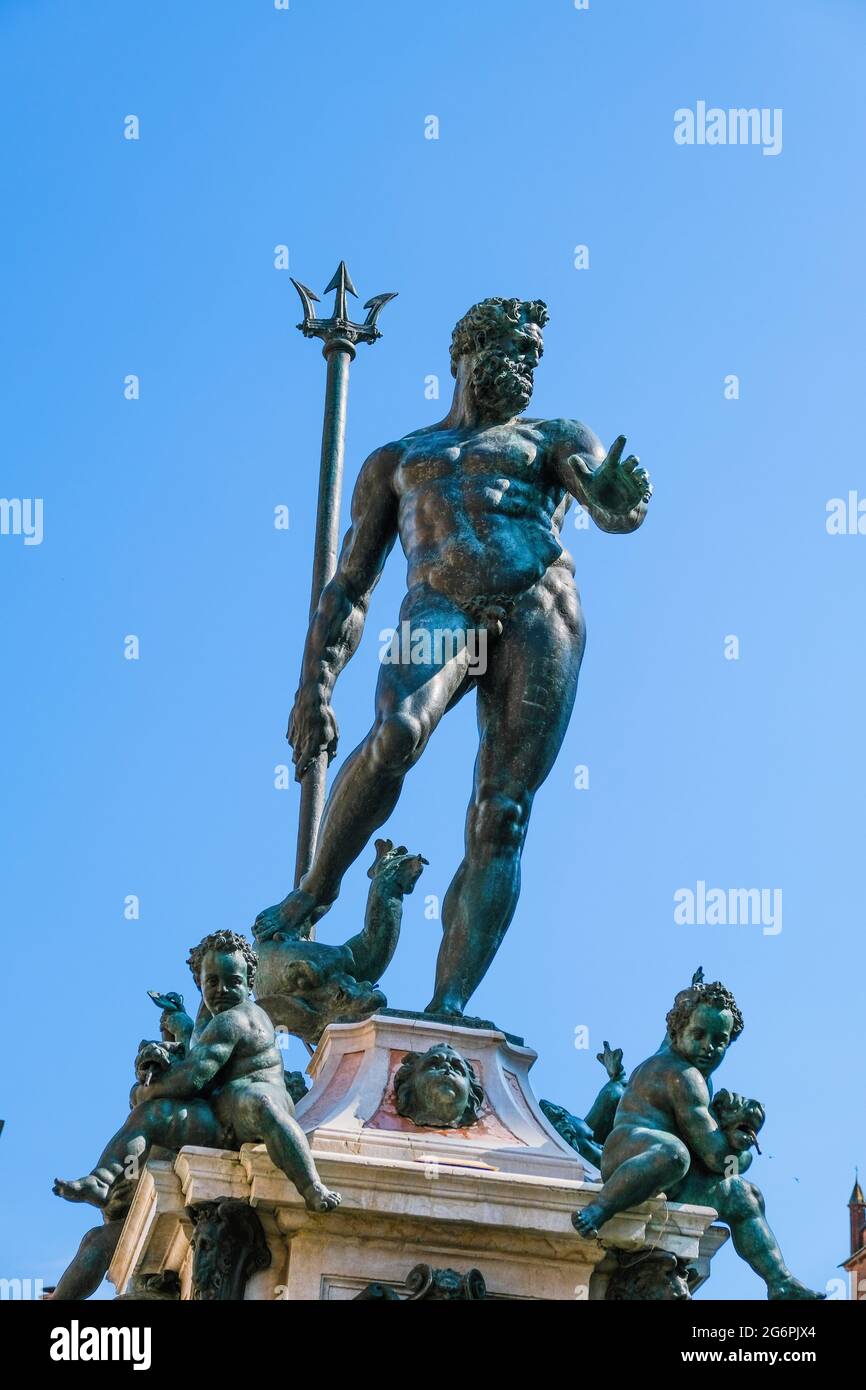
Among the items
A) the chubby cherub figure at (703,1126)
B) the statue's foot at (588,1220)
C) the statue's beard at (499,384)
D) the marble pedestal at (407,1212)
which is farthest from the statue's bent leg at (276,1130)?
the statue's beard at (499,384)

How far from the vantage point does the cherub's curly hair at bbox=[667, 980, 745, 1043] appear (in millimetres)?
12625

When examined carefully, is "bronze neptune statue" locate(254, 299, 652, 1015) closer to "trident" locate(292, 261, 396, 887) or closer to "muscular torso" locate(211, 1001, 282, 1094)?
"muscular torso" locate(211, 1001, 282, 1094)

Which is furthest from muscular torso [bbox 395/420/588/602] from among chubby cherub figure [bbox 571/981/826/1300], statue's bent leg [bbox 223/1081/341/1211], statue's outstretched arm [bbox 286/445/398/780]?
statue's bent leg [bbox 223/1081/341/1211]

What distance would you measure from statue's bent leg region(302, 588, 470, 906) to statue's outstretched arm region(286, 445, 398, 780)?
96 centimetres

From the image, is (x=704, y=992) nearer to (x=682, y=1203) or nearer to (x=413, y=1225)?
(x=682, y=1203)

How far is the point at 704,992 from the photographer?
1265 cm

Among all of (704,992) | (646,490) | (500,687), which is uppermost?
(646,490)

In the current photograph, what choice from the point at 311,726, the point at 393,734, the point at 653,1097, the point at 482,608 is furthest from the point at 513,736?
the point at 653,1097

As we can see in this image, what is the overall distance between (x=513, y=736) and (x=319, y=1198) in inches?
126

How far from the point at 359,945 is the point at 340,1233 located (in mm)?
2195

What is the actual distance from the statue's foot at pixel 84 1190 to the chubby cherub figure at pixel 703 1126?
7.44ft

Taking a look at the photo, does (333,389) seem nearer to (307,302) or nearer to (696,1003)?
(307,302)
